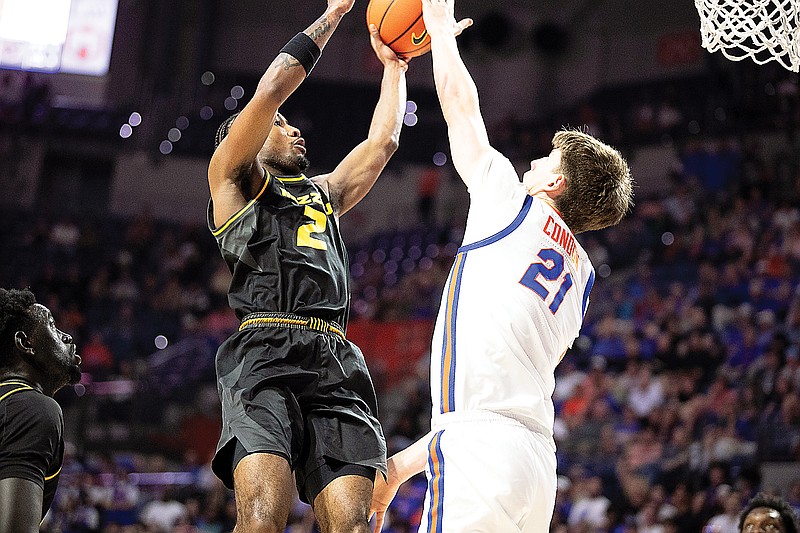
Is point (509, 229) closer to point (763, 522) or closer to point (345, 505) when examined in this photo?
point (345, 505)

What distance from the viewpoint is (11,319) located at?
370cm

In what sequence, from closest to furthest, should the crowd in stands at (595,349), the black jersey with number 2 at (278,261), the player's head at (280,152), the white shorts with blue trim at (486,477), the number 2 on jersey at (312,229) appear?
1. the white shorts with blue trim at (486,477)
2. the black jersey with number 2 at (278,261)
3. the number 2 on jersey at (312,229)
4. the player's head at (280,152)
5. the crowd in stands at (595,349)

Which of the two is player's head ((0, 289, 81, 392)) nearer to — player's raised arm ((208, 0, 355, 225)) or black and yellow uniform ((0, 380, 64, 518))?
black and yellow uniform ((0, 380, 64, 518))

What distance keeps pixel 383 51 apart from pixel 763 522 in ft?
10.6

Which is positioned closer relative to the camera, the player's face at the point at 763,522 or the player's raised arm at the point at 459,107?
the player's raised arm at the point at 459,107

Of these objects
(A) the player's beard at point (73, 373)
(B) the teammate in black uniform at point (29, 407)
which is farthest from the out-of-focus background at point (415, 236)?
(B) the teammate in black uniform at point (29, 407)

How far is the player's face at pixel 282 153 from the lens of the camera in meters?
Answer: 4.39

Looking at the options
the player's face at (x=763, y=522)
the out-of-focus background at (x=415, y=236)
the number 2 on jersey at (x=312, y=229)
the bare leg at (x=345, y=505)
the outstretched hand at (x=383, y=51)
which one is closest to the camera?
the bare leg at (x=345, y=505)

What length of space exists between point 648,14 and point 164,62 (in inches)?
399

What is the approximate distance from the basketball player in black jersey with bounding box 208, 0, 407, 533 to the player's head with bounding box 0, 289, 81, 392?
0.65 meters

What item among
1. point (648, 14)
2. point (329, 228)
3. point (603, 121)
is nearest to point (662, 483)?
point (329, 228)

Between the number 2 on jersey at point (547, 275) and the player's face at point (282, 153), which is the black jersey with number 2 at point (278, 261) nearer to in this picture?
the player's face at point (282, 153)

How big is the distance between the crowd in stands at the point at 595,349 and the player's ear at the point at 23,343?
671cm

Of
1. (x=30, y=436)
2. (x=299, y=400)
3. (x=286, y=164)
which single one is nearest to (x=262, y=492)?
(x=299, y=400)
